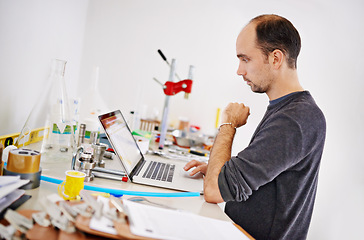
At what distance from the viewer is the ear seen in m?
1.06

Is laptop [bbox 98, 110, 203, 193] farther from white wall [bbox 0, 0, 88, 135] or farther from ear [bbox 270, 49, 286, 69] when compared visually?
ear [bbox 270, 49, 286, 69]

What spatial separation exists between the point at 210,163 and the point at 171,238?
47 centimetres

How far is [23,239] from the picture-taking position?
0.54 m

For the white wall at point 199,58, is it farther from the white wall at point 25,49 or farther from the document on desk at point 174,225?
the document on desk at point 174,225

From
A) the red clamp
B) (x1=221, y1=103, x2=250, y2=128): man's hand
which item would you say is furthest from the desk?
the red clamp

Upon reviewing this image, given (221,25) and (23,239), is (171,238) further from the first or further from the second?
(221,25)

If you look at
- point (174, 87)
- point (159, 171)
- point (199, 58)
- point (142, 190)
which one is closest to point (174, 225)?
point (142, 190)

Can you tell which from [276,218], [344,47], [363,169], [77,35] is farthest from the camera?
[77,35]

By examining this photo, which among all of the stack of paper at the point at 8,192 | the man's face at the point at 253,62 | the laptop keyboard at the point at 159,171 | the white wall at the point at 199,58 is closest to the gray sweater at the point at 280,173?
the man's face at the point at 253,62

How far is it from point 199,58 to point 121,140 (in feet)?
6.58

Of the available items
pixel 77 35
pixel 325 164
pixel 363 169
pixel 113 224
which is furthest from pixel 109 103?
pixel 113 224

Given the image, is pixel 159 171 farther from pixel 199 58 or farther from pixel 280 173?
pixel 199 58

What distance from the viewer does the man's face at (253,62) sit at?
3.56ft

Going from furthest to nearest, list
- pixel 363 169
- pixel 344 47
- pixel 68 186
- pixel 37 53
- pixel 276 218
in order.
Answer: pixel 344 47 → pixel 363 169 → pixel 37 53 → pixel 276 218 → pixel 68 186
